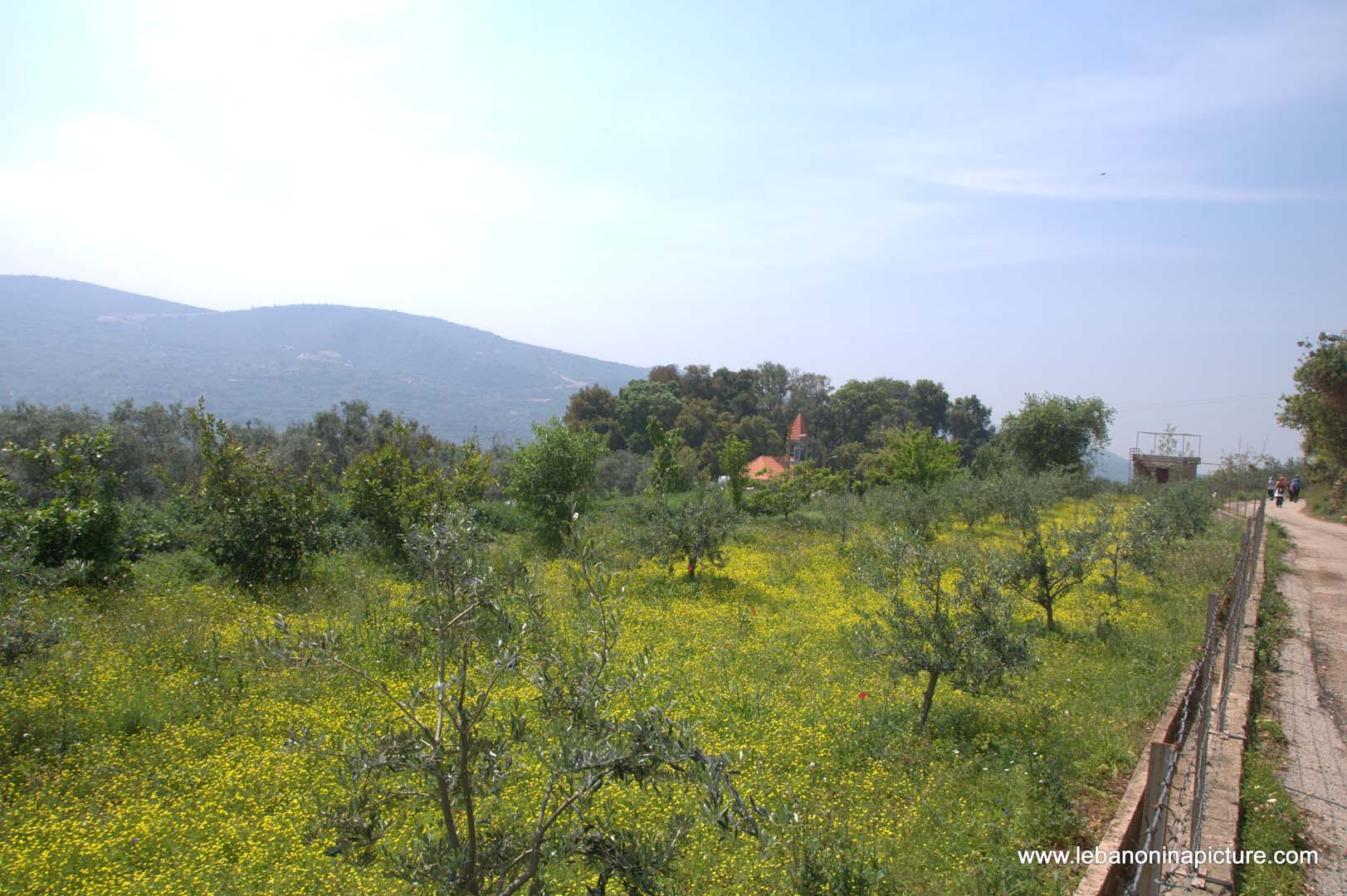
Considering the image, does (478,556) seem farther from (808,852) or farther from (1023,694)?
(1023,694)

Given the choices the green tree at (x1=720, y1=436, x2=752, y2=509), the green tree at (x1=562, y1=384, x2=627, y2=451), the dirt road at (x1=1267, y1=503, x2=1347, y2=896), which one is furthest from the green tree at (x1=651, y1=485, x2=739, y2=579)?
the green tree at (x1=562, y1=384, x2=627, y2=451)

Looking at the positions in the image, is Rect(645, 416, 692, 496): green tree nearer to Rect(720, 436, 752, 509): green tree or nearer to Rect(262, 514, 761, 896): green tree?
Rect(720, 436, 752, 509): green tree

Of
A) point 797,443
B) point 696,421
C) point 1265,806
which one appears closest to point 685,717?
point 1265,806

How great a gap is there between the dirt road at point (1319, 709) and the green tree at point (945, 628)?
2.25 meters

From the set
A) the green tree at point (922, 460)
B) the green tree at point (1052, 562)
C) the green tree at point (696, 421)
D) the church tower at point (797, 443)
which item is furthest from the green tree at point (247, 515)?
the church tower at point (797, 443)

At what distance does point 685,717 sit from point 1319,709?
8239 millimetres

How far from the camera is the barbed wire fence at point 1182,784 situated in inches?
119

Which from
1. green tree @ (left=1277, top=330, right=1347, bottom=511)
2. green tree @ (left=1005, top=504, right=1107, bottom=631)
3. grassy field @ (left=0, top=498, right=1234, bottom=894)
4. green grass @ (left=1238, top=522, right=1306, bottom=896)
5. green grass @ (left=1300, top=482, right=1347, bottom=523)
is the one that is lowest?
grassy field @ (left=0, top=498, right=1234, bottom=894)

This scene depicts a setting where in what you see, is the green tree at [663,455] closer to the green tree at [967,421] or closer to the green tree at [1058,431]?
the green tree at [1058,431]

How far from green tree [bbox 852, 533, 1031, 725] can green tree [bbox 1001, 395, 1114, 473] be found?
2973 cm

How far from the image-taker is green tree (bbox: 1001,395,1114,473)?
33.4 m

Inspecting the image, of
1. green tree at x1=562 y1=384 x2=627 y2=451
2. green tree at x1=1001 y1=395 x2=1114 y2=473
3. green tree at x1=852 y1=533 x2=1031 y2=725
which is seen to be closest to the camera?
green tree at x1=852 y1=533 x2=1031 y2=725

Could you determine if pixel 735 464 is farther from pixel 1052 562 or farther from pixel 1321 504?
pixel 1321 504

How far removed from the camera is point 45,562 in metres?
9.73
